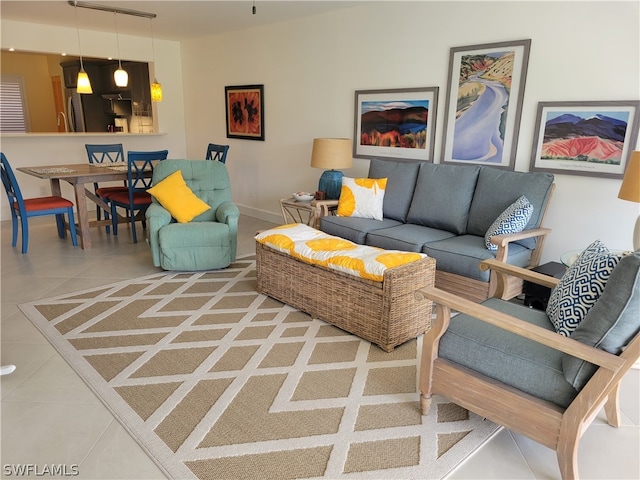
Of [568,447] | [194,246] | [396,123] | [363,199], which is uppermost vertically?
[396,123]

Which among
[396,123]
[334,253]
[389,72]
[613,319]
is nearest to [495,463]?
[613,319]

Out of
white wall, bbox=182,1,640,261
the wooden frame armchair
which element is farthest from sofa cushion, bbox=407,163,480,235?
the wooden frame armchair

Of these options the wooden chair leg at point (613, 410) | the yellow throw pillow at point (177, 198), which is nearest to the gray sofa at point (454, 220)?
the wooden chair leg at point (613, 410)

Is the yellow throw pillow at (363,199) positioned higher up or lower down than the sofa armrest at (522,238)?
higher up

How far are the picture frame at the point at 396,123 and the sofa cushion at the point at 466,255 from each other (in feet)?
3.95

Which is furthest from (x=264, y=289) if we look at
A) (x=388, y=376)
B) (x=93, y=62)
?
(x=93, y=62)

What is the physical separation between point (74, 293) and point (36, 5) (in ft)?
10.4

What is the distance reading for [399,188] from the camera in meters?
4.02

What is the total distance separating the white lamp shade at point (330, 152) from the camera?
4.27m

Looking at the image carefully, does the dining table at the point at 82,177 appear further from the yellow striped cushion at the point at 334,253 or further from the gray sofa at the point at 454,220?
the gray sofa at the point at 454,220

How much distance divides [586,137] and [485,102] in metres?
0.84

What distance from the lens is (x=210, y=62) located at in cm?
632

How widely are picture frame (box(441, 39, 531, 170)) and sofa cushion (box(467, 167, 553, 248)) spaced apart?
0.27 metres

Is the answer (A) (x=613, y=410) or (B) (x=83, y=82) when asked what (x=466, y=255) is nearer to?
(A) (x=613, y=410)
